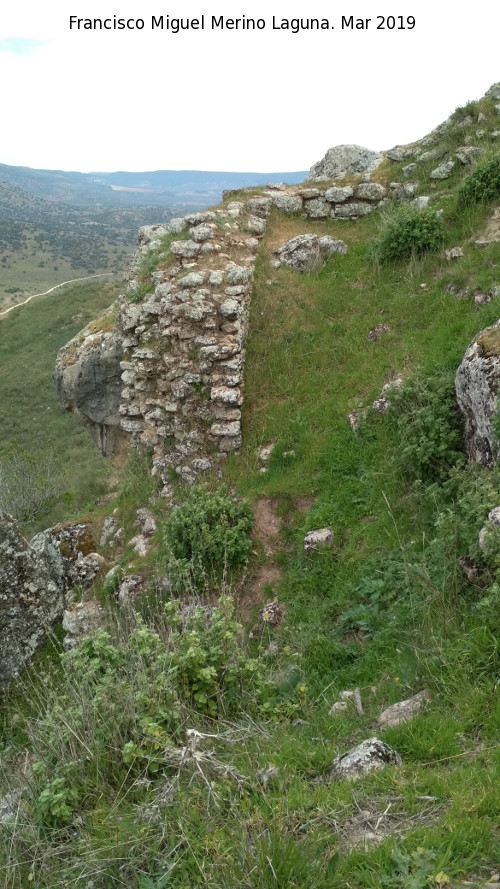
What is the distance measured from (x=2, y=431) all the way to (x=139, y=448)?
990 inches

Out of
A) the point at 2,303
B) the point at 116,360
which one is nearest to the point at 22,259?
the point at 2,303

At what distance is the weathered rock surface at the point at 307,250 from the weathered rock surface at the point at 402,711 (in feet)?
28.2

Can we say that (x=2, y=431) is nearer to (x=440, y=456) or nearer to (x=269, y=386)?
(x=269, y=386)

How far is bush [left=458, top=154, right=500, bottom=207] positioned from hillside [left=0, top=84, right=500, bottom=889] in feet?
0.12

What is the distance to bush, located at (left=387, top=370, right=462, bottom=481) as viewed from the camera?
6.40 m

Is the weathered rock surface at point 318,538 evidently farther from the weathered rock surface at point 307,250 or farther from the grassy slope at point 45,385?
the grassy slope at point 45,385

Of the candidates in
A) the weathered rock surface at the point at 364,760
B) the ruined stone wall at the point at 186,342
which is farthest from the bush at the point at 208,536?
the weathered rock surface at the point at 364,760

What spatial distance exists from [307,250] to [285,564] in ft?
21.1

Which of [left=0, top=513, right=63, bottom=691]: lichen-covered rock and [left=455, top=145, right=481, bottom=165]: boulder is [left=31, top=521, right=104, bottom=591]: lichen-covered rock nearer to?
[left=0, top=513, right=63, bottom=691]: lichen-covered rock

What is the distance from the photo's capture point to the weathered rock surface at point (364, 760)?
10.6 ft

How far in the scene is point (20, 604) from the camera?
828 centimetres

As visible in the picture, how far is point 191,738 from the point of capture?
333cm

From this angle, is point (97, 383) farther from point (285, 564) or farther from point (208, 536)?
point (285, 564)

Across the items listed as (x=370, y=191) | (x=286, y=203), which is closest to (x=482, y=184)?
(x=370, y=191)
